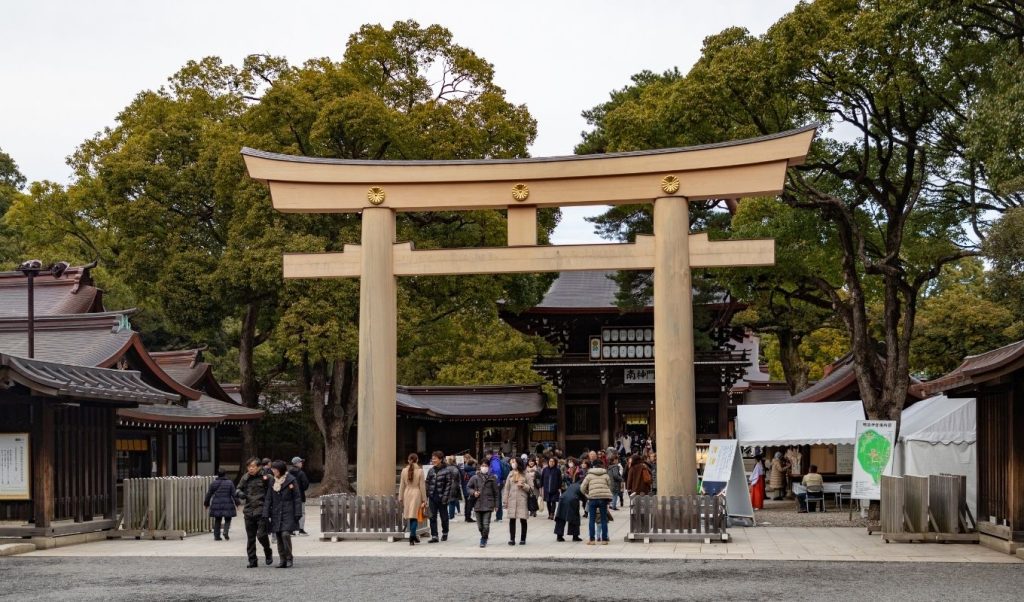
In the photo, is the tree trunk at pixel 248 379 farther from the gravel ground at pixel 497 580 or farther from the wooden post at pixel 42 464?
the gravel ground at pixel 497 580

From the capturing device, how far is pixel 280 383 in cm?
4819

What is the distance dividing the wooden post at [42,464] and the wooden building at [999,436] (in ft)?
47.7

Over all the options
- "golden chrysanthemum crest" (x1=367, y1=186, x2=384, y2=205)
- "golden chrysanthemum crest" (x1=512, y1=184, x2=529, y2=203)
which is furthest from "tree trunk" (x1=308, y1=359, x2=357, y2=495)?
"golden chrysanthemum crest" (x1=512, y1=184, x2=529, y2=203)

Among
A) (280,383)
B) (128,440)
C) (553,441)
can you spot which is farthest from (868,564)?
(280,383)

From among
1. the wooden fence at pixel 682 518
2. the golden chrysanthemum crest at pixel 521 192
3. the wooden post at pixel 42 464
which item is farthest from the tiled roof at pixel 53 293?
the wooden fence at pixel 682 518

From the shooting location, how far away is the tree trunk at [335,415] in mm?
34188

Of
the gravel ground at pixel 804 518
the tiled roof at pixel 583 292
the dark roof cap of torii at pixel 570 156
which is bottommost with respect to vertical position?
the gravel ground at pixel 804 518

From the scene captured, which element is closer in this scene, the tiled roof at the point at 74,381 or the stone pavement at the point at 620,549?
the stone pavement at the point at 620,549

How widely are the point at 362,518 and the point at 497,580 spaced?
19.9 feet

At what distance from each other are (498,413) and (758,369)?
2709 centimetres

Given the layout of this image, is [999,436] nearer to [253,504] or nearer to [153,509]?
[253,504]

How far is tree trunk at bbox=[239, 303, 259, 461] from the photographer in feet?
120

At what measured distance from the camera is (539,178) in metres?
20.9

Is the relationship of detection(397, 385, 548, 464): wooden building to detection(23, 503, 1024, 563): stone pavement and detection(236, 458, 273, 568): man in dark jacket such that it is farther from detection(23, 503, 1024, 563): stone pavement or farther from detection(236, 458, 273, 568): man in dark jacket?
detection(236, 458, 273, 568): man in dark jacket
